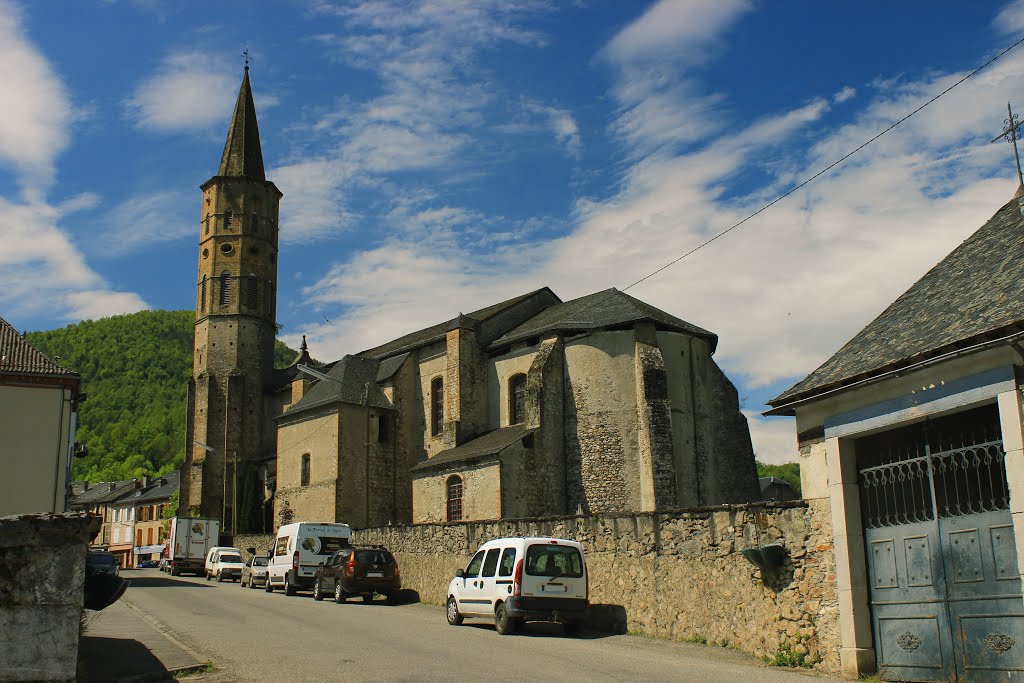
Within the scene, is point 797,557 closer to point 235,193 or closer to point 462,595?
point 462,595

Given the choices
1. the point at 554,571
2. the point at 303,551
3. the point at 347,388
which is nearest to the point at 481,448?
the point at 303,551

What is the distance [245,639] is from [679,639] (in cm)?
717

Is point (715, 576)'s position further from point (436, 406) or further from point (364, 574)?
point (436, 406)

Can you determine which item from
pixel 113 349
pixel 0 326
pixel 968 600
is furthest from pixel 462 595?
pixel 113 349

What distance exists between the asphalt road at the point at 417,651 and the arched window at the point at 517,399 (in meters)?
17.1

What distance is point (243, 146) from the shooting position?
5400 centimetres

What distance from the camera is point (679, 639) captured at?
46.2ft

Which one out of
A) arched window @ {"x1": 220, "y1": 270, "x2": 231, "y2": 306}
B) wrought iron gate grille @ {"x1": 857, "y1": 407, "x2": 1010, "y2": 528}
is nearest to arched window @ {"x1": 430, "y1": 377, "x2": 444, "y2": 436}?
arched window @ {"x1": 220, "y1": 270, "x2": 231, "y2": 306}

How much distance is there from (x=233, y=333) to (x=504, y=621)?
1559 inches

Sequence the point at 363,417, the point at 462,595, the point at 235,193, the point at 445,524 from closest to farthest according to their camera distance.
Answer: the point at 462,595 < the point at 445,524 < the point at 363,417 < the point at 235,193

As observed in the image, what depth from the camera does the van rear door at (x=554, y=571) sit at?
14977mm

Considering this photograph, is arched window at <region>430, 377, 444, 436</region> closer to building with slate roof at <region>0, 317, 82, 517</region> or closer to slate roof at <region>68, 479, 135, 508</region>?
building with slate roof at <region>0, 317, 82, 517</region>

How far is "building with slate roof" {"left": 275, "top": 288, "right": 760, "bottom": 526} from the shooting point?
102ft

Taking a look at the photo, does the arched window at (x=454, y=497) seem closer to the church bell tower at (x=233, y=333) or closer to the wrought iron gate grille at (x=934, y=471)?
the church bell tower at (x=233, y=333)
